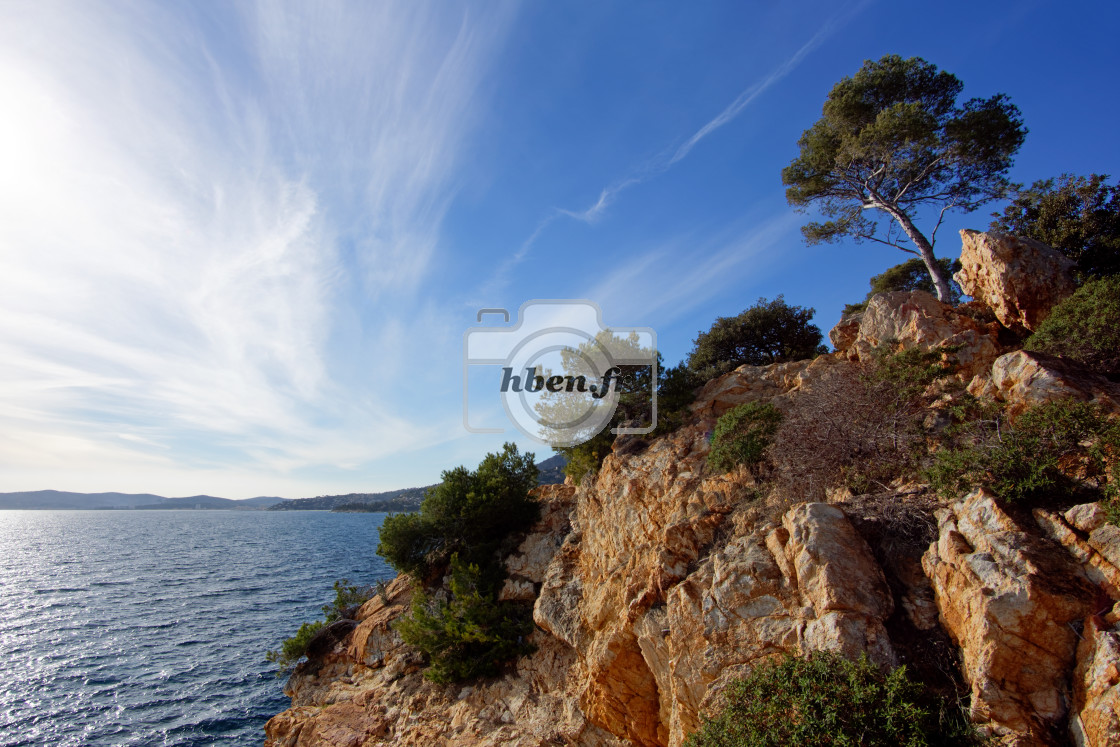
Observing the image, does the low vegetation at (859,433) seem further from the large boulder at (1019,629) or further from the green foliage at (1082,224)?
the green foliage at (1082,224)

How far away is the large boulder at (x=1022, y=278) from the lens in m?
12.6

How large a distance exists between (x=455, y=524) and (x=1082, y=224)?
2304 centimetres

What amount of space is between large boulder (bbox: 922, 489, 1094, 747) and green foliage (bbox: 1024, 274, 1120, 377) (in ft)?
20.8

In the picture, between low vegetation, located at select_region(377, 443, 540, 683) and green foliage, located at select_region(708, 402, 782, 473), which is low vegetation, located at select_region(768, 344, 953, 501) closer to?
green foliage, located at select_region(708, 402, 782, 473)

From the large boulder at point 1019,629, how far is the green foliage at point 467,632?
37.3 ft

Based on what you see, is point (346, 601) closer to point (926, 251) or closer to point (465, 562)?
point (465, 562)

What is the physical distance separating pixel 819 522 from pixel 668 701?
5.11 m

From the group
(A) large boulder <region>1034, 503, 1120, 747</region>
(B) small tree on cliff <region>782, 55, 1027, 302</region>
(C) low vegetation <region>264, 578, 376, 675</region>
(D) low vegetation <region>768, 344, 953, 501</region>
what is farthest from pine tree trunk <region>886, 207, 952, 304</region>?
(C) low vegetation <region>264, 578, 376, 675</region>

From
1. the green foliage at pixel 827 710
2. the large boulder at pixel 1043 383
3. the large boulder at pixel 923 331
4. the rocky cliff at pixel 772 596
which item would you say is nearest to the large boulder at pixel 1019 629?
the rocky cliff at pixel 772 596

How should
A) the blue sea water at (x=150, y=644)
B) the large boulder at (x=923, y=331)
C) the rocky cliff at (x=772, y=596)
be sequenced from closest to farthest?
the rocky cliff at (x=772, y=596), the large boulder at (x=923, y=331), the blue sea water at (x=150, y=644)

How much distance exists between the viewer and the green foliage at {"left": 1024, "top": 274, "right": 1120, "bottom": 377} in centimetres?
998

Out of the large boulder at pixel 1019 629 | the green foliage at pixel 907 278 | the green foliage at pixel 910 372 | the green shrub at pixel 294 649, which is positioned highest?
the green foliage at pixel 907 278

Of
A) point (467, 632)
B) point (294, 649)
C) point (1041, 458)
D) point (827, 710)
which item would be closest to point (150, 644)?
point (294, 649)

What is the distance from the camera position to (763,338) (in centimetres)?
2166
